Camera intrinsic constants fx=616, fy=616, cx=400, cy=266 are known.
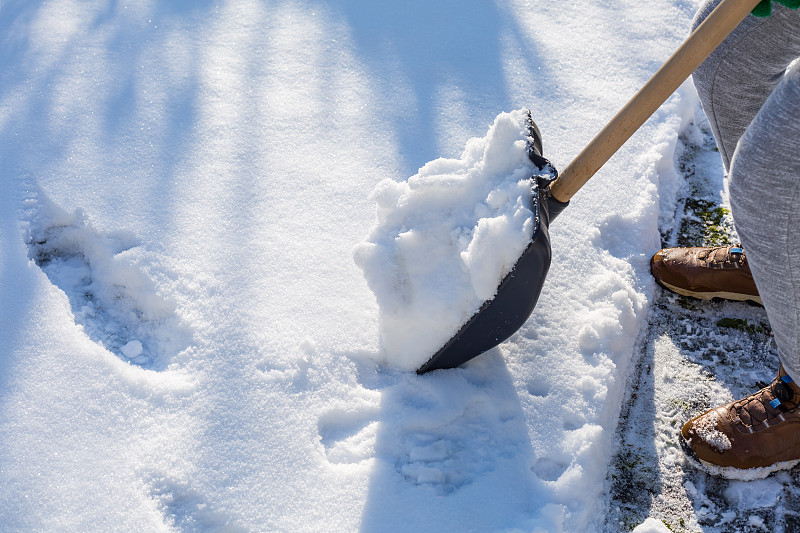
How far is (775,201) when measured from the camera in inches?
44.6

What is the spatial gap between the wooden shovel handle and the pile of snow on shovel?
101 mm

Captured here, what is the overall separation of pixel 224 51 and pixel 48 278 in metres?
1.06

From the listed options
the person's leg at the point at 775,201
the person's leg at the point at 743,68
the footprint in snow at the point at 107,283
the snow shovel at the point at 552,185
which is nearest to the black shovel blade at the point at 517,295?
the snow shovel at the point at 552,185

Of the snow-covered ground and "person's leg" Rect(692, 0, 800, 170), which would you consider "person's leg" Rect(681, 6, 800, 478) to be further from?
the snow-covered ground

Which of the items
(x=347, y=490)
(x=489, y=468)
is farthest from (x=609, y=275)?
(x=347, y=490)

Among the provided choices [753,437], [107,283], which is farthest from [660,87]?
[107,283]

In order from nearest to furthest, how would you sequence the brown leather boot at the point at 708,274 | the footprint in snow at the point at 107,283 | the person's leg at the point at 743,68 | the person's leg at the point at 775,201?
the person's leg at the point at 775,201, the person's leg at the point at 743,68, the footprint in snow at the point at 107,283, the brown leather boot at the point at 708,274

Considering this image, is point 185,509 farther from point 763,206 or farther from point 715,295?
point 715,295

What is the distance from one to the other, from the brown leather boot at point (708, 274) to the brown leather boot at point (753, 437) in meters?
0.33

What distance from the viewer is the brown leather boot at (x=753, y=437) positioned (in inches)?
54.1

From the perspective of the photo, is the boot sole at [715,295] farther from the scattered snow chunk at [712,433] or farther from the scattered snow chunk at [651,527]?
the scattered snow chunk at [651,527]

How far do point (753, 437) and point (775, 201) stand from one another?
568 mm

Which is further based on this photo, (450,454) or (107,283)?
(107,283)

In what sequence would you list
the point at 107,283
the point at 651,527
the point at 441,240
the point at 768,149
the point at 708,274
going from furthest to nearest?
1. the point at 708,274
2. the point at 107,283
3. the point at 441,240
4. the point at 651,527
5. the point at 768,149
